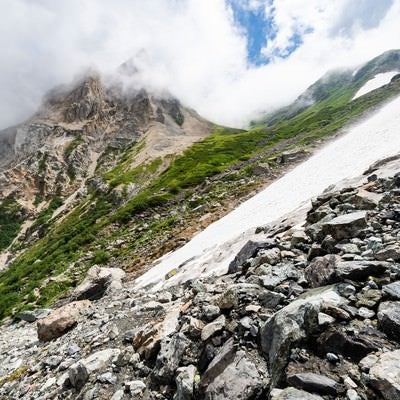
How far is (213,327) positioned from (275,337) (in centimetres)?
197

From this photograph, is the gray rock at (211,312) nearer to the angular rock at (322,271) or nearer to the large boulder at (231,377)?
the large boulder at (231,377)

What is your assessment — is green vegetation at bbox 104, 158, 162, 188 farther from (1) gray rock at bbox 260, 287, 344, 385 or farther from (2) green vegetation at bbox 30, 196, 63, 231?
(1) gray rock at bbox 260, 287, 344, 385

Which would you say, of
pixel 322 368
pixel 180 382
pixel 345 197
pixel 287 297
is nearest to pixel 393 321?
pixel 322 368

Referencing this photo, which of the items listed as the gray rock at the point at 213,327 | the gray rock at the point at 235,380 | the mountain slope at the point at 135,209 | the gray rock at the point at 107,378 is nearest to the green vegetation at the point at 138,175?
the mountain slope at the point at 135,209

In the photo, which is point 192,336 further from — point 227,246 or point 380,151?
point 380,151

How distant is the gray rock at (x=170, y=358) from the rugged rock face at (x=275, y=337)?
3 centimetres

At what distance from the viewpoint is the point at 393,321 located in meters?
5.49

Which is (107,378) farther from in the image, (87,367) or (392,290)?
(392,290)

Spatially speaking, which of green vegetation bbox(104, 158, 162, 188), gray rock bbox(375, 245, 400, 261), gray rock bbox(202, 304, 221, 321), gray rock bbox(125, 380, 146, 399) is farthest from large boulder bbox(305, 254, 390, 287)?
green vegetation bbox(104, 158, 162, 188)

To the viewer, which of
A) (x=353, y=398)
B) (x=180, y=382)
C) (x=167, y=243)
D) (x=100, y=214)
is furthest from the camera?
(x=100, y=214)

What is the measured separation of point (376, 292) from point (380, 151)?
84.6 feet

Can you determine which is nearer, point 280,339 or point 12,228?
point 280,339

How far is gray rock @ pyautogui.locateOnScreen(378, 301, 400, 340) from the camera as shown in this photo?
17.8 feet

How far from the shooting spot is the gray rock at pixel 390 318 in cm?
543
